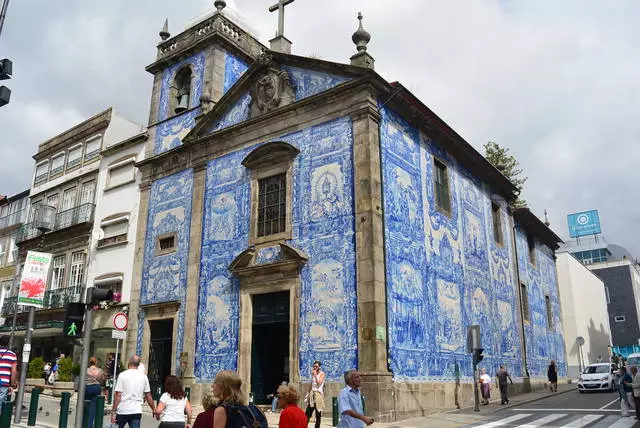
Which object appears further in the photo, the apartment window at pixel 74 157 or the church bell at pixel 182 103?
the apartment window at pixel 74 157

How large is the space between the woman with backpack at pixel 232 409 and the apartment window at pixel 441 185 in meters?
13.8

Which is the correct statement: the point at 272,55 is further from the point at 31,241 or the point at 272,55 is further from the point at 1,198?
the point at 1,198

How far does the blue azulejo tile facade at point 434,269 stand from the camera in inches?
569

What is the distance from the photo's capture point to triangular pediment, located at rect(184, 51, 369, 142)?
15.9m

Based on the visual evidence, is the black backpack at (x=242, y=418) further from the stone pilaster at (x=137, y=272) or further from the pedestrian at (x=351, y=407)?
the stone pilaster at (x=137, y=272)

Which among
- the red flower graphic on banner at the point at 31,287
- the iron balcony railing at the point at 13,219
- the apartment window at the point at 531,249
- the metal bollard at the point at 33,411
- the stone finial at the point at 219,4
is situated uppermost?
the stone finial at the point at 219,4

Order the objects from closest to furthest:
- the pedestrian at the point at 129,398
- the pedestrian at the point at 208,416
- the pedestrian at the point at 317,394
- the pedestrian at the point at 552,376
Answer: the pedestrian at the point at 208,416 < the pedestrian at the point at 129,398 < the pedestrian at the point at 317,394 < the pedestrian at the point at 552,376

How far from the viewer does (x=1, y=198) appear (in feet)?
105

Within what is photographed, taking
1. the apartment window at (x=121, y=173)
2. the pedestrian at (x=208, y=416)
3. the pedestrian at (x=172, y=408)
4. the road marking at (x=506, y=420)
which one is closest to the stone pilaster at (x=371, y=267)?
the road marking at (x=506, y=420)

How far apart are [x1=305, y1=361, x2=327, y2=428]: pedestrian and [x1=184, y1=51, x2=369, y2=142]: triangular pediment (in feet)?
24.6

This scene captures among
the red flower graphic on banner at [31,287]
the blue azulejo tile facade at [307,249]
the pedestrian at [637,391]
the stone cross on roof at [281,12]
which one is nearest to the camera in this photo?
the red flower graphic on banner at [31,287]

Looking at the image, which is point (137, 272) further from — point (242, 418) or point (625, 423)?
point (242, 418)

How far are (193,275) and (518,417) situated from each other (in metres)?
9.69

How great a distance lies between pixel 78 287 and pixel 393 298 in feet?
A: 45.6
